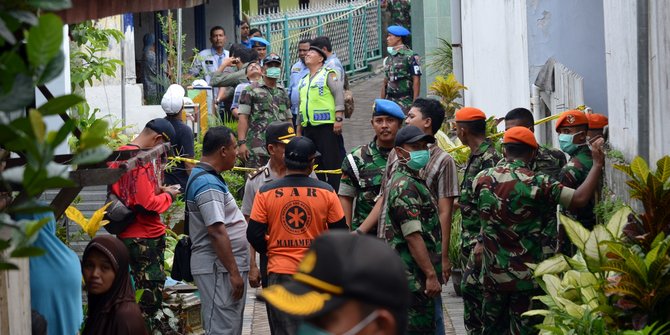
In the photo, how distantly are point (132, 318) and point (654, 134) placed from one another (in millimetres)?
3176

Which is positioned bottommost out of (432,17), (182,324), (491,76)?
(182,324)

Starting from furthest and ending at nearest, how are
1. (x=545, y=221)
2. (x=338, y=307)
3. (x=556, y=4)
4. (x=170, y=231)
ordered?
(x=556, y=4) → (x=170, y=231) → (x=545, y=221) → (x=338, y=307)

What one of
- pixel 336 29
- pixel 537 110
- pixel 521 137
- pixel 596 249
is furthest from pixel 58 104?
pixel 336 29

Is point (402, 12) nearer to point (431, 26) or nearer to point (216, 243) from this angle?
point (431, 26)

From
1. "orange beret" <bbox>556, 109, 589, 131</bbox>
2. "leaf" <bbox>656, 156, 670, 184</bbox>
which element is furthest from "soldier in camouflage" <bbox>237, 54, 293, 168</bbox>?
"leaf" <bbox>656, 156, 670, 184</bbox>

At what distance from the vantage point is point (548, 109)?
11.9 metres

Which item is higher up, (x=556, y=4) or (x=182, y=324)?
(x=556, y=4)

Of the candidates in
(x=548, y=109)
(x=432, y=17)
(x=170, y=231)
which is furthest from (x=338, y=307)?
(x=432, y=17)

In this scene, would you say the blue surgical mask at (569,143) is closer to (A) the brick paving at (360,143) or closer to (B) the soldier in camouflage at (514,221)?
(B) the soldier in camouflage at (514,221)

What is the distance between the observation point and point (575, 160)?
27.2ft

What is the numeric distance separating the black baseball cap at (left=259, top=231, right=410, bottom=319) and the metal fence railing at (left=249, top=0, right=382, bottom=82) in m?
20.7

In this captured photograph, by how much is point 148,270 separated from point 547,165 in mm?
2952

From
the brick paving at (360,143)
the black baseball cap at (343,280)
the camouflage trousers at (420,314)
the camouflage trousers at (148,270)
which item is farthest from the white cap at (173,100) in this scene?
the black baseball cap at (343,280)

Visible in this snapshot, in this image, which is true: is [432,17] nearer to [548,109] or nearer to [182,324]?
[548,109]
